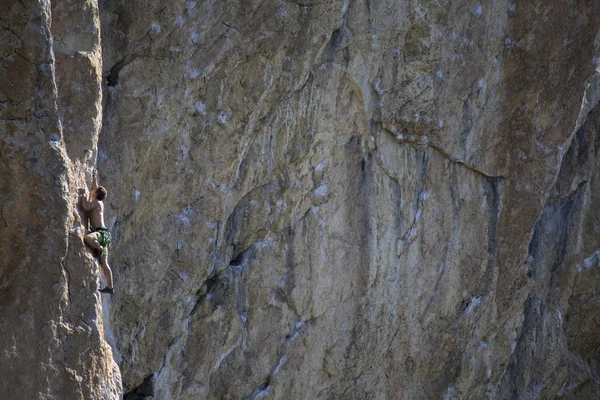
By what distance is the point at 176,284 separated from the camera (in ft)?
29.9

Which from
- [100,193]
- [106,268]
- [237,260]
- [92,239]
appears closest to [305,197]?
[237,260]

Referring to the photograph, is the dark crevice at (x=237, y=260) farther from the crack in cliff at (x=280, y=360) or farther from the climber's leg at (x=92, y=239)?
the climber's leg at (x=92, y=239)

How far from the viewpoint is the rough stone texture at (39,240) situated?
6328 mm

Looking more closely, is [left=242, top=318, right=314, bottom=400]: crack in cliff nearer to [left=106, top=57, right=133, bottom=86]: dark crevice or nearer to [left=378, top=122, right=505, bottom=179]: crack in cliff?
[left=378, top=122, right=505, bottom=179]: crack in cliff

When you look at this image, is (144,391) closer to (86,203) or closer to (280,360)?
(280,360)

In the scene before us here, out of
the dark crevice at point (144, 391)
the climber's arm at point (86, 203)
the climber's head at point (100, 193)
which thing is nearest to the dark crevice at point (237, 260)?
the dark crevice at point (144, 391)

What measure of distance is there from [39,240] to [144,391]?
2992 millimetres

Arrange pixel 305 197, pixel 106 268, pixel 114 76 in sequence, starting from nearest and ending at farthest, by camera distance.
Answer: pixel 106 268
pixel 114 76
pixel 305 197

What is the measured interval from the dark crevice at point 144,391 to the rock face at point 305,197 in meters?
0.01

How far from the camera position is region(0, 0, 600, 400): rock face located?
261 inches

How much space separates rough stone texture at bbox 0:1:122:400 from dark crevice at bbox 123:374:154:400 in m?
2.15

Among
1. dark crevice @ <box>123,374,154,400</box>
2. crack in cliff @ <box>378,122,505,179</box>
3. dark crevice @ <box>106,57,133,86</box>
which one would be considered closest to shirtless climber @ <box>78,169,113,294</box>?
dark crevice @ <box>106,57,133,86</box>

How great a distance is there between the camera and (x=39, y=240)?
649 centimetres

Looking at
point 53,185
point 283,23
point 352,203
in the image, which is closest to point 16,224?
point 53,185
